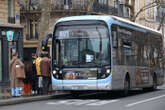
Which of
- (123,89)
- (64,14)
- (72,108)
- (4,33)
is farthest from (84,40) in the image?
(64,14)

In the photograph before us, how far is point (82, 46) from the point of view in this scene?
1911 cm

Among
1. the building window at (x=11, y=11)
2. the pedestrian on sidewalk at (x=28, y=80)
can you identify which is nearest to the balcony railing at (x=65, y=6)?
the building window at (x=11, y=11)

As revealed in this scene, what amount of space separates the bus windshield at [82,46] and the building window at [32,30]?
2513 cm

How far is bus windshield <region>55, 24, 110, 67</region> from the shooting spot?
18.9 meters

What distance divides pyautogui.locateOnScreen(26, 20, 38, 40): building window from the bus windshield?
2513cm

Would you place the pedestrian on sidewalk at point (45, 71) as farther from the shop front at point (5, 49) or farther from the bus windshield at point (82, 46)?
the shop front at point (5, 49)

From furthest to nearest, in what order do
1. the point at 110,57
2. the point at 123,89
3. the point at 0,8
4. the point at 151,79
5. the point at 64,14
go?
1. the point at 64,14
2. the point at 0,8
3. the point at 151,79
4. the point at 123,89
5. the point at 110,57

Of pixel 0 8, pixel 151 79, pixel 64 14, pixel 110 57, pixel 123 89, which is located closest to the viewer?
pixel 110 57

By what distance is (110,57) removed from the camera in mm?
18844

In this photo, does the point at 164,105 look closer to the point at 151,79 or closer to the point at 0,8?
the point at 151,79

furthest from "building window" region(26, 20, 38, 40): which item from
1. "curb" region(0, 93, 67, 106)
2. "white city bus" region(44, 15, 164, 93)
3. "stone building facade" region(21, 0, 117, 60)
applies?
"white city bus" region(44, 15, 164, 93)

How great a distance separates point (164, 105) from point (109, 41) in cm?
377

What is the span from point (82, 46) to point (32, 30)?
26.3m

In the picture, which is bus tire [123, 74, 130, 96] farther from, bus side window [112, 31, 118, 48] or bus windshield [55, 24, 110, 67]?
bus windshield [55, 24, 110, 67]
